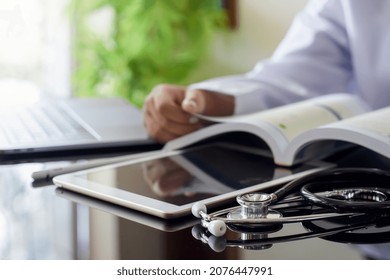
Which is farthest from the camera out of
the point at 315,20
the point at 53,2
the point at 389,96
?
the point at 53,2

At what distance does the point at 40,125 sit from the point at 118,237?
56cm

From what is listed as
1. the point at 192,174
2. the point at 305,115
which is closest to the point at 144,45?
the point at 305,115

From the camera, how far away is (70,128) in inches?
45.6

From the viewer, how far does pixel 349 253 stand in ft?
1.99

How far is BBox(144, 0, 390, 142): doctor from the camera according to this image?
1.08 meters

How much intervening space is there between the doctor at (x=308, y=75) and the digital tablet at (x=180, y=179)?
0.35 feet

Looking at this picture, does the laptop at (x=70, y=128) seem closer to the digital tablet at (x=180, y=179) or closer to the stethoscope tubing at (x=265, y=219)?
the digital tablet at (x=180, y=179)

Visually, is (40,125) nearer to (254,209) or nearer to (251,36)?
(254,209)

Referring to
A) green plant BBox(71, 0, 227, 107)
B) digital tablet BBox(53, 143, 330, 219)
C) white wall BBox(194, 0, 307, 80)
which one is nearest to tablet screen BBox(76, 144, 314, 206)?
digital tablet BBox(53, 143, 330, 219)

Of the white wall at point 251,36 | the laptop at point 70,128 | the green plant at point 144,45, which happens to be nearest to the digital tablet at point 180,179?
the laptop at point 70,128

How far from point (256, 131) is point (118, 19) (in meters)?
1.79

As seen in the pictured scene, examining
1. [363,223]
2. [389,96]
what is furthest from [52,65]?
[363,223]

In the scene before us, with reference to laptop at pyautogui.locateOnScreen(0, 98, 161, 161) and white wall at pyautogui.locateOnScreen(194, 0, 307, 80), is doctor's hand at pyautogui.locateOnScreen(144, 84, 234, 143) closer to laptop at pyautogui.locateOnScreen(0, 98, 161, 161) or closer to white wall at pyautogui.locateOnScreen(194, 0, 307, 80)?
→ laptop at pyautogui.locateOnScreen(0, 98, 161, 161)
